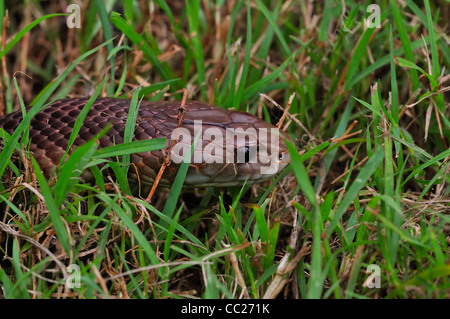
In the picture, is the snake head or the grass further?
the snake head

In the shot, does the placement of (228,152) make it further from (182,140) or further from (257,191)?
(257,191)

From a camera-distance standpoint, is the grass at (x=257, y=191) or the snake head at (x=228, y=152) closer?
the grass at (x=257, y=191)

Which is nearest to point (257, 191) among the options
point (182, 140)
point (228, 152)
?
point (228, 152)

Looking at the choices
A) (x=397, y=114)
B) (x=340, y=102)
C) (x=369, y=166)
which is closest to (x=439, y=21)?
(x=340, y=102)

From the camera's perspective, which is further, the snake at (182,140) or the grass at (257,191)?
the snake at (182,140)

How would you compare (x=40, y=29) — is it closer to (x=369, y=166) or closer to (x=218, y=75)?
(x=218, y=75)
